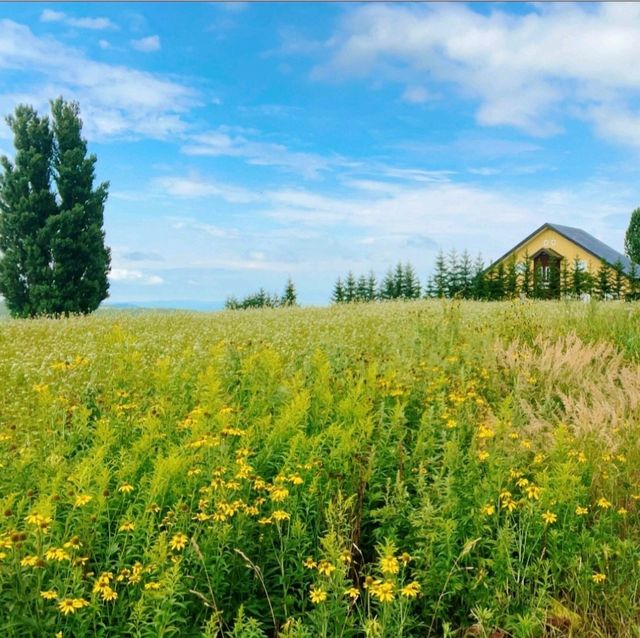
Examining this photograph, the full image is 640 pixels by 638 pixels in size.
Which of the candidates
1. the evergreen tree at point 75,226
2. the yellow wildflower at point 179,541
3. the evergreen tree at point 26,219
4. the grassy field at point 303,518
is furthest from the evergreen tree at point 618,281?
the yellow wildflower at point 179,541

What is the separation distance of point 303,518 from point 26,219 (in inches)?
1199

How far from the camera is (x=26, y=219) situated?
30234 millimetres

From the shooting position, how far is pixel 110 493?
363 centimetres

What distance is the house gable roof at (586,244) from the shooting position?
42344 mm

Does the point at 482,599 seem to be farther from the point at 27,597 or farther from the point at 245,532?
the point at 27,597

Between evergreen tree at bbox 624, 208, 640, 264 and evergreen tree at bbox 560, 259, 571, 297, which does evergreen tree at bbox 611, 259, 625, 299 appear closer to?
evergreen tree at bbox 560, 259, 571, 297

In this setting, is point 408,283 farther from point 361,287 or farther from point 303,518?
point 303,518

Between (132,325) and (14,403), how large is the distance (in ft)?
22.5

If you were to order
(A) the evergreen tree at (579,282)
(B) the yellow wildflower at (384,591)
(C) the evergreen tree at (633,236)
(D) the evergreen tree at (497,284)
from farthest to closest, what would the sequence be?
(C) the evergreen tree at (633,236) → (A) the evergreen tree at (579,282) → (D) the evergreen tree at (497,284) → (B) the yellow wildflower at (384,591)

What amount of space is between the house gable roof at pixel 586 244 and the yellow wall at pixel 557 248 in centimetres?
26

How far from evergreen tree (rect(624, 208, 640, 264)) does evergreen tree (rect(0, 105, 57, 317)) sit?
55490mm

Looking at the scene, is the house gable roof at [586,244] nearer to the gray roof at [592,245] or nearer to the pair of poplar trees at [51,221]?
the gray roof at [592,245]

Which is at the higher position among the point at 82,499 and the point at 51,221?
the point at 51,221

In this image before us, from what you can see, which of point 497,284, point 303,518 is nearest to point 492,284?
point 497,284
